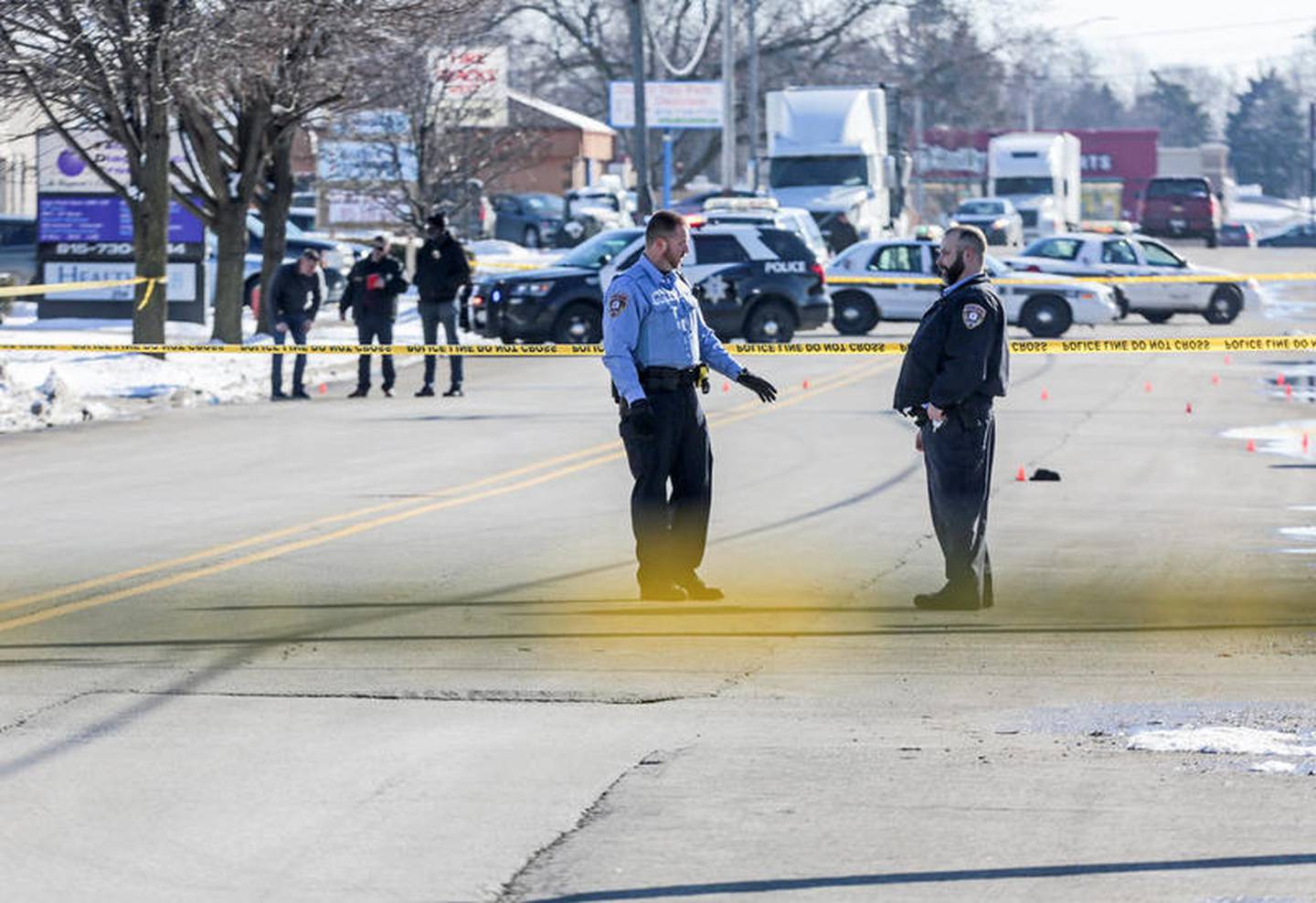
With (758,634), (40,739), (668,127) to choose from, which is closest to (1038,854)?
(40,739)

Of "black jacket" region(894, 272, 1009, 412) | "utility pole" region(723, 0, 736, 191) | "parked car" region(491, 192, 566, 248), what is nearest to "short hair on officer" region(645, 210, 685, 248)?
"black jacket" region(894, 272, 1009, 412)

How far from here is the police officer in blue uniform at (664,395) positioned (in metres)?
11.0

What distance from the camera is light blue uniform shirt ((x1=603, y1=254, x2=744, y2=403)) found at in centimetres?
1097

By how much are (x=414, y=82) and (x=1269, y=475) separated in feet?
101

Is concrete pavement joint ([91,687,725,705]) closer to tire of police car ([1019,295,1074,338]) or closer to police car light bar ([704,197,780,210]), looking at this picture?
tire of police car ([1019,295,1074,338])

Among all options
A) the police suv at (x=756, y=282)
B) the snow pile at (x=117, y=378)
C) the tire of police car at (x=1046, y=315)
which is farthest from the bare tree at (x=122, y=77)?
the tire of police car at (x=1046, y=315)

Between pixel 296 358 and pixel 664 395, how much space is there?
15204 millimetres

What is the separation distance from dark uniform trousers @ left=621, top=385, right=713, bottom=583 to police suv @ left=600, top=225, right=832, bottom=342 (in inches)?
873

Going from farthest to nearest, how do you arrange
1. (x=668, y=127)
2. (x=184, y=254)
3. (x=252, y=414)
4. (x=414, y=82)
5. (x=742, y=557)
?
(x=668, y=127) → (x=414, y=82) → (x=184, y=254) → (x=252, y=414) → (x=742, y=557)

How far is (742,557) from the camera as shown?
13.1 meters

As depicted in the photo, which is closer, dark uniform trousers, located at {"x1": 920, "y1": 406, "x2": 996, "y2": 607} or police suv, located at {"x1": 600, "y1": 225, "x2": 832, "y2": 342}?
dark uniform trousers, located at {"x1": 920, "y1": 406, "x2": 996, "y2": 607}

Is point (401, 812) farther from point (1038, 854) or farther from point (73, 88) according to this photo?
point (73, 88)

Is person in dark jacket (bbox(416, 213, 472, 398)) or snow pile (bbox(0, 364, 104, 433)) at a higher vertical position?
person in dark jacket (bbox(416, 213, 472, 398))

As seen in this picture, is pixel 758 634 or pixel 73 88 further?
pixel 73 88
